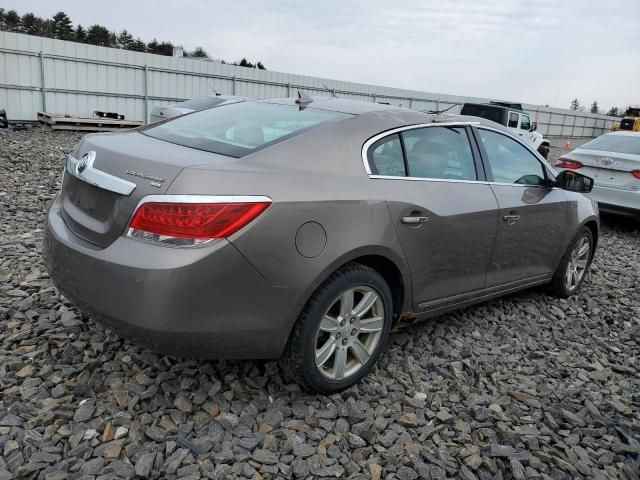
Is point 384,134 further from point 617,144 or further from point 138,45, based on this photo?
point 138,45

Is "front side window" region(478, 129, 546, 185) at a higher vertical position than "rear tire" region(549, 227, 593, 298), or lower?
higher

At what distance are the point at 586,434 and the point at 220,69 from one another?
64.4 ft

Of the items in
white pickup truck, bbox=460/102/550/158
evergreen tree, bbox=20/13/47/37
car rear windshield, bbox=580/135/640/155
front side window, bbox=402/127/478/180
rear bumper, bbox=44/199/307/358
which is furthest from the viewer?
evergreen tree, bbox=20/13/47/37

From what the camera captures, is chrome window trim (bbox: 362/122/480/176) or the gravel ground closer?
the gravel ground

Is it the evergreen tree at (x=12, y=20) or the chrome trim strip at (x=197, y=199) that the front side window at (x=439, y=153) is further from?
the evergreen tree at (x=12, y=20)

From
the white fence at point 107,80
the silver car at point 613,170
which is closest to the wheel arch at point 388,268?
the silver car at point 613,170

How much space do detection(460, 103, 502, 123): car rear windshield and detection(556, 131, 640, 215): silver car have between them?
8928 mm

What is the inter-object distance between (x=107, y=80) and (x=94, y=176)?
16905 mm

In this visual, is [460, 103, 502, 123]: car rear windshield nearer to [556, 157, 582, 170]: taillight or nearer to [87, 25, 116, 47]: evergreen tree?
[556, 157, 582, 170]: taillight

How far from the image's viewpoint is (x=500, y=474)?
8.27 ft

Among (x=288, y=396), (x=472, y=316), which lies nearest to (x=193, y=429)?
(x=288, y=396)

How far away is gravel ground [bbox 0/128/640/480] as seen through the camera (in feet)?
7.98

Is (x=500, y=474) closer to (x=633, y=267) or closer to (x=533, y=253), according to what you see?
(x=533, y=253)

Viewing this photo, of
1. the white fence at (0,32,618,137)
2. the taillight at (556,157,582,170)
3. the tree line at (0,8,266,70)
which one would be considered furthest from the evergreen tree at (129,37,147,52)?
the taillight at (556,157,582,170)
